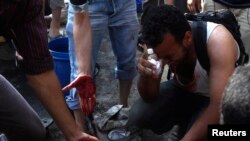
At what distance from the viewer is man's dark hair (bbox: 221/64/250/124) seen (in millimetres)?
1458

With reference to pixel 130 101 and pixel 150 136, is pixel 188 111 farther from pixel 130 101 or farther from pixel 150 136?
pixel 130 101

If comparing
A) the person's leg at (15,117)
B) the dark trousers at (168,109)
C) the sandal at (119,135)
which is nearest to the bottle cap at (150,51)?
the dark trousers at (168,109)

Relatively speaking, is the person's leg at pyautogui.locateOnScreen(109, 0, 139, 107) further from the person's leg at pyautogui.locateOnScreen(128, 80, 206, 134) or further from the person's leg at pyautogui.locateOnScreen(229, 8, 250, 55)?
the person's leg at pyautogui.locateOnScreen(229, 8, 250, 55)

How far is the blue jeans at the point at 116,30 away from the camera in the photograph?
3.29 metres

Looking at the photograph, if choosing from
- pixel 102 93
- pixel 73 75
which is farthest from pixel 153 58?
pixel 102 93

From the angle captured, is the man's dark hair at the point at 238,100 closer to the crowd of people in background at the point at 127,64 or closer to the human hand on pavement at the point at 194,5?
the crowd of people in background at the point at 127,64

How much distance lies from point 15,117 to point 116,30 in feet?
3.59

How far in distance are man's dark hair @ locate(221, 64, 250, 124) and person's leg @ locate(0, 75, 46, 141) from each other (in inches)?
63.1

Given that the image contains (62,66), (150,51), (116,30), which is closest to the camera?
(150,51)

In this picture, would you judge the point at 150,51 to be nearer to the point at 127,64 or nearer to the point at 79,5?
the point at 79,5

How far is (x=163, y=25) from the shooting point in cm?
262

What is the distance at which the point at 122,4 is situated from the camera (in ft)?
11.1

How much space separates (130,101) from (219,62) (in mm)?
1754

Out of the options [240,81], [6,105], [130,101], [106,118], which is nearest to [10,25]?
[6,105]
